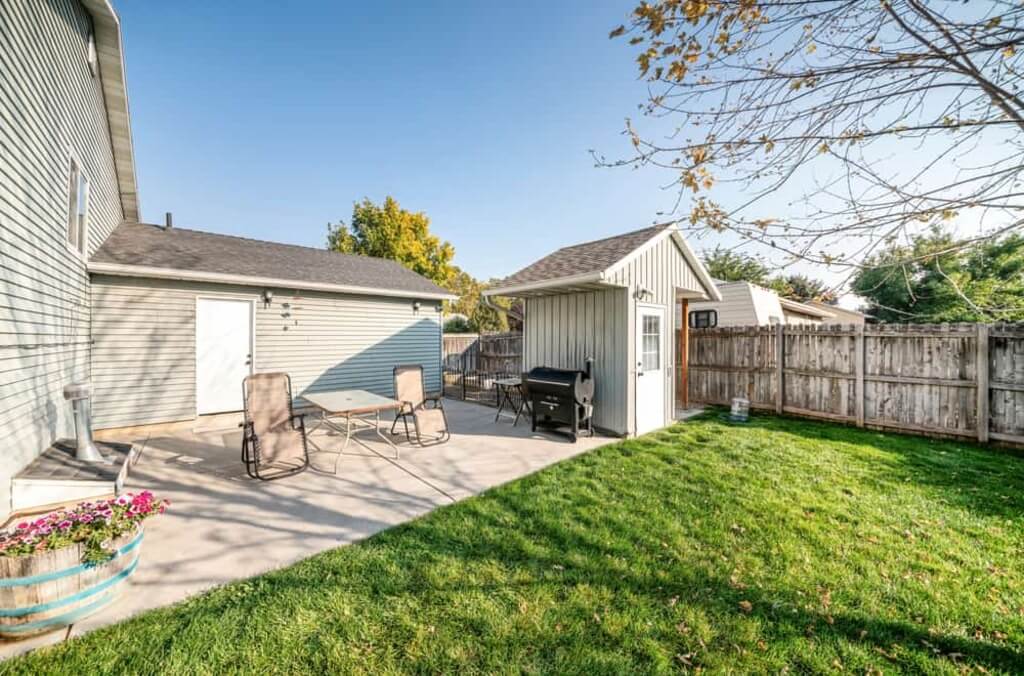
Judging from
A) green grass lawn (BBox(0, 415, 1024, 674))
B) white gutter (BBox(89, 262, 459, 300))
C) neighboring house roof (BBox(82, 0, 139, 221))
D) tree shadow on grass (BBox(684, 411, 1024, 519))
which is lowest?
tree shadow on grass (BBox(684, 411, 1024, 519))

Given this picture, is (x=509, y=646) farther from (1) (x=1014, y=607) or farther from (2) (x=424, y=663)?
(1) (x=1014, y=607)

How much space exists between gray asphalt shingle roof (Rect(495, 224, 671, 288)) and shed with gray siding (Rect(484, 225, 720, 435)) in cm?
2

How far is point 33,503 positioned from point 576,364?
20.6 feet

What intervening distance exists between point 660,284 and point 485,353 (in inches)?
252

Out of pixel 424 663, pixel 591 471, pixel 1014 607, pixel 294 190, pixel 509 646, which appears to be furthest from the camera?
pixel 294 190

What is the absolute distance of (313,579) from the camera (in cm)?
254

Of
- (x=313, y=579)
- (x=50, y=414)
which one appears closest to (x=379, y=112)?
(x=50, y=414)

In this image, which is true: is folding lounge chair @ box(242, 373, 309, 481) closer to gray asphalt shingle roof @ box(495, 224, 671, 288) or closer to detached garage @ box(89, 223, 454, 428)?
detached garage @ box(89, 223, 454, 428)

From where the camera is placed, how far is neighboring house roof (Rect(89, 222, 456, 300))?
253 inches

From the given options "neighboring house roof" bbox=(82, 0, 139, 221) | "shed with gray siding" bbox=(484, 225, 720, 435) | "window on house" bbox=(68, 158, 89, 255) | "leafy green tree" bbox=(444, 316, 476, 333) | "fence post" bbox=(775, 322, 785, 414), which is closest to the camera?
"window on house" bbox=(68, 158, 89, 255)

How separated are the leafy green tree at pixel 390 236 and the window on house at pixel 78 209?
1845 cm

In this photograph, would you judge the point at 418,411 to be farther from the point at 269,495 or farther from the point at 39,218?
the point at 39,218

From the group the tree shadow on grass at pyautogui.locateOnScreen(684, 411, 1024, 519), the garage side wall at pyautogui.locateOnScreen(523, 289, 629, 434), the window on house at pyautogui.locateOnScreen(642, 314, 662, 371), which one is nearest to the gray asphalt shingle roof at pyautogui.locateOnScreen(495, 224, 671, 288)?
the garage side wall at pyautogui.locateOnScreen(523, 289, 629, 434)

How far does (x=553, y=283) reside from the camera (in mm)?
6258
